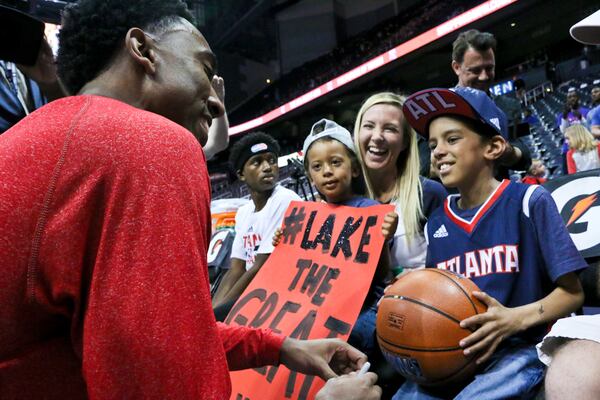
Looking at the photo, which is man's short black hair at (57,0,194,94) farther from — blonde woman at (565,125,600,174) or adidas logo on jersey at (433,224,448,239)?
blonde woman at (565,125,600,174)

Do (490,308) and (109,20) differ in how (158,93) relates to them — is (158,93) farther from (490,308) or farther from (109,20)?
(490,308)

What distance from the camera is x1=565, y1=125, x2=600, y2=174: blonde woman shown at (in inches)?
244

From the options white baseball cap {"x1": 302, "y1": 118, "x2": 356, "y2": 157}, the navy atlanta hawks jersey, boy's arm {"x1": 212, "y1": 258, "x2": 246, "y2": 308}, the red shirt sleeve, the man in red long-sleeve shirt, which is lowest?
boy's arm {"x1": 212, "y1": 258, "x2": 246, "y2": 308}

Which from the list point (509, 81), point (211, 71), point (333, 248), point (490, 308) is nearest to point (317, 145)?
point (333, 248)

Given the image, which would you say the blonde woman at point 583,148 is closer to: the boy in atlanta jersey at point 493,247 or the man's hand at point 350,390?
the boy in atlanta jersey at point 493,247

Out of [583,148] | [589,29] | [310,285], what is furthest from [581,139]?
[310,285]

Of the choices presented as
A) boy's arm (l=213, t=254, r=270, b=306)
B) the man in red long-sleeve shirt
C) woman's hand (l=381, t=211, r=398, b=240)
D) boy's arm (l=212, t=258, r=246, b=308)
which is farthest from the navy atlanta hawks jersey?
boy's arm (l=212, t=258, r=246, b=308)

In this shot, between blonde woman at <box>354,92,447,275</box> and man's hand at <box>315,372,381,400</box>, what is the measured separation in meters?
1.03

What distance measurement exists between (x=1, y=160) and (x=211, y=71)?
1.57 ft

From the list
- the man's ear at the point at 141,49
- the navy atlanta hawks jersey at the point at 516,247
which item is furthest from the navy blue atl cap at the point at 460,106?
the man's ear at the point at 141,49

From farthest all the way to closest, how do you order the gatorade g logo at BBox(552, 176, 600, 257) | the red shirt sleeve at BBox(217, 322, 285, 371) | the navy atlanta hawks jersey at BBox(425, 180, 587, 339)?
the gatorade g logo at BBox(552, 176, 600, 257) < the navy atlanta hawks jersey at BBox(425, 180, 587, 339) < the red shirt sleeve at BBox(217, 322, 285, 371)

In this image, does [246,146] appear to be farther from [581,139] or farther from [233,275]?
[581,139]

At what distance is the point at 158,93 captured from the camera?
961mm

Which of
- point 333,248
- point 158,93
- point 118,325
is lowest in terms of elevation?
point 333,248
